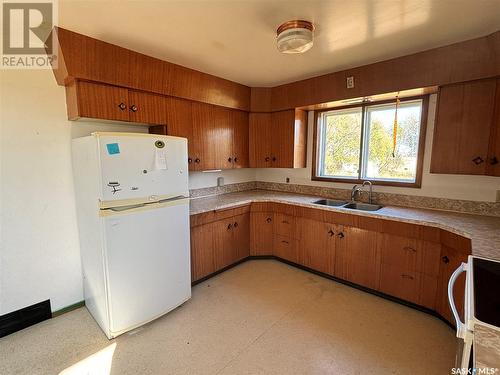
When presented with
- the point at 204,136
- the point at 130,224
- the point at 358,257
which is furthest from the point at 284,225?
the point at 130,224

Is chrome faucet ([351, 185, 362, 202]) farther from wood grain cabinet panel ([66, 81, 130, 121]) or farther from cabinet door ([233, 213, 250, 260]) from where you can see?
wood grain cabinet panel ([66, 81, 130, 121])

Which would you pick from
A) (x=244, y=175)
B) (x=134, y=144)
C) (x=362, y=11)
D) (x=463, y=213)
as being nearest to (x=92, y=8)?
(x=134, y=144)

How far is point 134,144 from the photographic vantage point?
1.85 m

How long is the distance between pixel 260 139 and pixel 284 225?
4.26 feet

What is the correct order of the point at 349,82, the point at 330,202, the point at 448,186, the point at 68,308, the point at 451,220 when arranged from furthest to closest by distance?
the point at 330,202
the point at 349,82
the point at 448,186
the point at 68,308
the point at 451,220

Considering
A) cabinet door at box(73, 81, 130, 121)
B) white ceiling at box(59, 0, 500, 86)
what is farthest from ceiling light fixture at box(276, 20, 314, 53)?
cabinet door at box(73, 81, 130, 121)

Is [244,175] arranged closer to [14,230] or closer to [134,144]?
[134,144]

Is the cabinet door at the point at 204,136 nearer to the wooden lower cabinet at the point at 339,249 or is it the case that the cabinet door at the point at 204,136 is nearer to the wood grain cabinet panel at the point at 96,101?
the wooden lower cabinet at the point at 339,249

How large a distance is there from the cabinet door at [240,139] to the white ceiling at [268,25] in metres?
0.98

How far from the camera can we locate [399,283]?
235 centimetres

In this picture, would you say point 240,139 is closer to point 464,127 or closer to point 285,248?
point 285,248

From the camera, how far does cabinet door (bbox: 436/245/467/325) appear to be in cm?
186

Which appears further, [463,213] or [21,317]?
[463,213]

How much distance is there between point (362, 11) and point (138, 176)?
198cm
